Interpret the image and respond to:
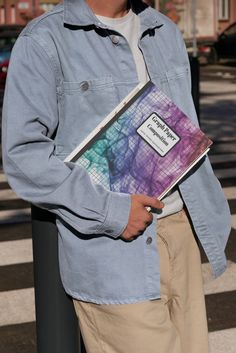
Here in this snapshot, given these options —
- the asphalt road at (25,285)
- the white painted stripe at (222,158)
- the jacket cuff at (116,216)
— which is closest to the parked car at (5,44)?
the white painted stripe at (222,158)

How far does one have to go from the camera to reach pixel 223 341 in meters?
4.50

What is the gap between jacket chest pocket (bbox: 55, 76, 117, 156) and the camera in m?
2.33

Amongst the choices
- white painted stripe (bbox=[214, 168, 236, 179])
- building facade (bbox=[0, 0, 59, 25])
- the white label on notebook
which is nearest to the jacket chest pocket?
the white label on notebook

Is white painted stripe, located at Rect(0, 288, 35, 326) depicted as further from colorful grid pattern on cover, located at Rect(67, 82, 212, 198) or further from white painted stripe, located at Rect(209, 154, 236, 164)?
white painted stripe, located at Rect(209, 154, 236, 164)

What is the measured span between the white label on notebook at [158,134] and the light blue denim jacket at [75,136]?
10cm

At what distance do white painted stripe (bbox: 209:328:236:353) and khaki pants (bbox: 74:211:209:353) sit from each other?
1779 mm

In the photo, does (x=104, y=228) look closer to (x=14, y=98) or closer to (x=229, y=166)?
(x=14, y=98)

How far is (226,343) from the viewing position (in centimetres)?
447

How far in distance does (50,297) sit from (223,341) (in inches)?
81.3

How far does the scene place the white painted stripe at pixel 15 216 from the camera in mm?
7516

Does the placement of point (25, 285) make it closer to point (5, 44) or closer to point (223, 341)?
point (223, 341)

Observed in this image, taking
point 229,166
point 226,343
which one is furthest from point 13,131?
point 229,166

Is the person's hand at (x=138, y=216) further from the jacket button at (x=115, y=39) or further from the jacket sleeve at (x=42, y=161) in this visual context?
the jacket button at (x=115, y=39)

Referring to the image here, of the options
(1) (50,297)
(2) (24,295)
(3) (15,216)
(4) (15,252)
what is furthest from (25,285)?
(1) (50,297)
